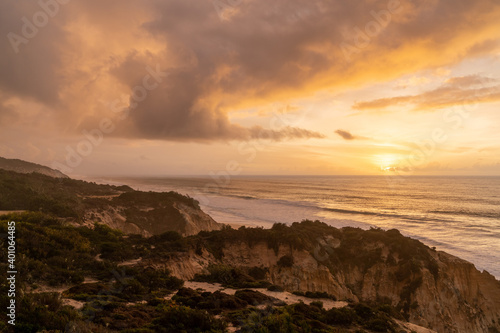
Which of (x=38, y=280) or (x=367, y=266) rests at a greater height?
(x=38, y=280)

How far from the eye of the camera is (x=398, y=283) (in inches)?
850

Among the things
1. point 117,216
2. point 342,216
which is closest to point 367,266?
point 117,216

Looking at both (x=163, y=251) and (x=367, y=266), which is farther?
(x=367, y=266)

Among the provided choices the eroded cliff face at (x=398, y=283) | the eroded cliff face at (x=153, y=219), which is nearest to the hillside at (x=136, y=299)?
the eroded cliff face at (x=398, y=283)

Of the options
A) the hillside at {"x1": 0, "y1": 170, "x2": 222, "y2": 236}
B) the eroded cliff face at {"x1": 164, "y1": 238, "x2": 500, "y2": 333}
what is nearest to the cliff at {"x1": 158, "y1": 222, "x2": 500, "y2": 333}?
the eroded cliff face at {"x1": 164, "y1": 238, "x2": 500, "y2": 333}

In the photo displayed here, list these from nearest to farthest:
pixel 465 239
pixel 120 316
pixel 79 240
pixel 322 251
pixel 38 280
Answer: pixel 120 316 → pixel 38 280 → pixel 79 240 → pixel 322 251 → pixel 465 239

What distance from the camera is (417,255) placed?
22.5 metres

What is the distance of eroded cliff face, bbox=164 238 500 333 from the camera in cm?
2003

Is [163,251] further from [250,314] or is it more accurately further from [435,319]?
[435,319]

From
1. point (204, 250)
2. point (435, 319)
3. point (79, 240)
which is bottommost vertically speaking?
point (435, 319)

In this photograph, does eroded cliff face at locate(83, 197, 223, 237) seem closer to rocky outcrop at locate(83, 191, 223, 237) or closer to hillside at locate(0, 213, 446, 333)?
rocky outcrop at locate(83, 191, 223, 237)

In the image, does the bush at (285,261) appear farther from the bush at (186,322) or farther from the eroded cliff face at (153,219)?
the eroded cliff face at (153,219)

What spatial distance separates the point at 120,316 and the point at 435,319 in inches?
839

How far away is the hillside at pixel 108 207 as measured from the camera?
26.6 m
